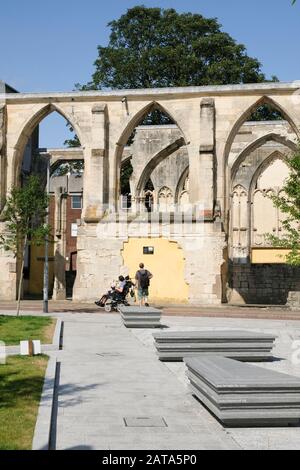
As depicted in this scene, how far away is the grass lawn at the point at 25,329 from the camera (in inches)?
500

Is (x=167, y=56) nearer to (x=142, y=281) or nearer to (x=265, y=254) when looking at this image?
(x=265, y=254)

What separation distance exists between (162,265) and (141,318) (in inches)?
415

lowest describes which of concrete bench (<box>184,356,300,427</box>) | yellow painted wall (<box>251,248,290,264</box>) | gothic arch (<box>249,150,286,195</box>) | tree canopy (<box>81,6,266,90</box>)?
concrete bench (<box>184,356,300,427</box>)

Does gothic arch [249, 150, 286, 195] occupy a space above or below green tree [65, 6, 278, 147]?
below

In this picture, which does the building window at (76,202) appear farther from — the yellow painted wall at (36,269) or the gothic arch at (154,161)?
the yellow painted wall at (36,269)

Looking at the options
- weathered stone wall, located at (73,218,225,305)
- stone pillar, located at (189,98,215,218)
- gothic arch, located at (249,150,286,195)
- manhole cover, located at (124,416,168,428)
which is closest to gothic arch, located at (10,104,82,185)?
weathered stone wall, located at (73,218,225,305)

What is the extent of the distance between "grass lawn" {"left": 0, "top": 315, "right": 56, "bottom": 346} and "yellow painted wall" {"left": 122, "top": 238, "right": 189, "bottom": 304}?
33.0 feet

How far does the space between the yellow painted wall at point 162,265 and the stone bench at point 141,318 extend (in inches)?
396

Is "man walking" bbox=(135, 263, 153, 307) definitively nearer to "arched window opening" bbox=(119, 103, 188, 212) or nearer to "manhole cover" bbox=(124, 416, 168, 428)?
"arched window opening" bbox=(119, 103, 188, 212)

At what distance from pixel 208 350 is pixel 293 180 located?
277 inches

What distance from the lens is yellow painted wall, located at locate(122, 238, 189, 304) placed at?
26750 millimetres

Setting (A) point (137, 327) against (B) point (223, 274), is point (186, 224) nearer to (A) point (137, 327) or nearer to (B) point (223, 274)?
(B) point (223, 274)

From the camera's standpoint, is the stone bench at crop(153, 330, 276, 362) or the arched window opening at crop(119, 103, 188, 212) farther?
the arched window opening at crop(119, 103, 188, 212)

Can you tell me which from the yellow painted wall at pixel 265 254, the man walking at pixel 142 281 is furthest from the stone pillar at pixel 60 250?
the yellow painted wall at pixel 265 254
